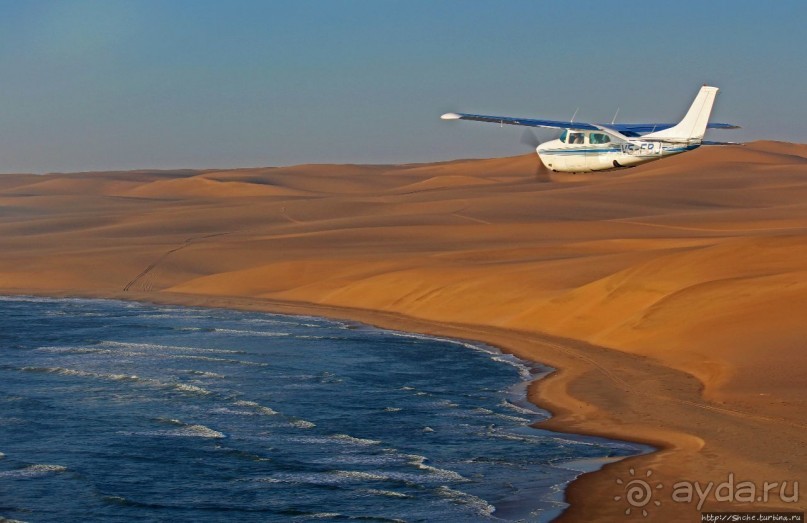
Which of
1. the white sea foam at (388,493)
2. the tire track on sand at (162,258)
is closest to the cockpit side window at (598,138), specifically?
the tire track on sand at (162,258)

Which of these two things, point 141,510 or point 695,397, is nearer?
point 141,510

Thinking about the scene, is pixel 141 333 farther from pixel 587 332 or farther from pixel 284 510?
pixel 284 510

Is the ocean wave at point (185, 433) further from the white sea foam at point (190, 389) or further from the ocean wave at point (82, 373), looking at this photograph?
the ocean wave at point (82, 373)

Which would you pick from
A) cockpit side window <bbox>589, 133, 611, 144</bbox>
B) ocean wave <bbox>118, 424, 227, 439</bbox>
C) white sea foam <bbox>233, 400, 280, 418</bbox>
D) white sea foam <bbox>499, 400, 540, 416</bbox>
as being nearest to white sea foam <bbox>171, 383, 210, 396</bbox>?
white sea foam <bbox>233, 400, 280, 418</bbox>

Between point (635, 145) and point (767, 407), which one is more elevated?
point (635, 145)

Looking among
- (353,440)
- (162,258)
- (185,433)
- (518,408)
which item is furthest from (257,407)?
(162,258)

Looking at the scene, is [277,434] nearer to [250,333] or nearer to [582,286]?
[250,333]

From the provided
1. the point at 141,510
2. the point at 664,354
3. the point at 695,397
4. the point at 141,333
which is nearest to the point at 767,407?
the point at 695,397
